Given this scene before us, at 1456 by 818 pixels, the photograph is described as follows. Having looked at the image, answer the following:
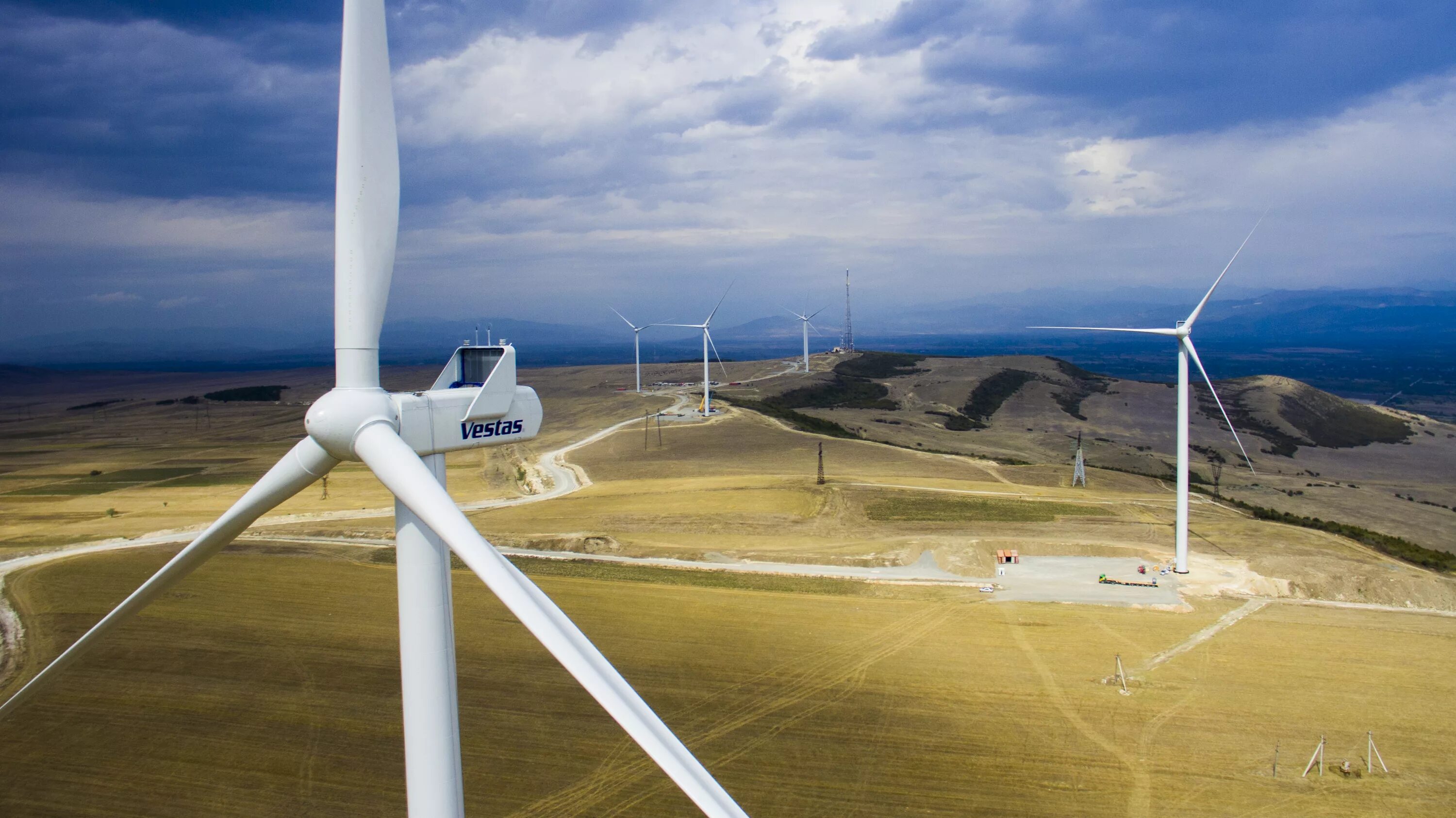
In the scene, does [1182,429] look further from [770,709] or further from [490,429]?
[490,429]

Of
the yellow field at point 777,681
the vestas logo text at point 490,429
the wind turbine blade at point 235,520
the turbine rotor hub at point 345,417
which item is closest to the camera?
the turbine rotor hub at point 345,417

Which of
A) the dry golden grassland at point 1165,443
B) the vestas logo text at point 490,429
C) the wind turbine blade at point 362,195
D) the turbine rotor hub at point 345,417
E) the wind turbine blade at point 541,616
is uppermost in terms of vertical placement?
the wind turbine blade at point 362,195

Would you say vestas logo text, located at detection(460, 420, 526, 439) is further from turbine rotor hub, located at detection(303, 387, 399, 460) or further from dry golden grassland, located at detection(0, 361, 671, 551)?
dry golden grassland, located at detection(0, 361, 671, 551)

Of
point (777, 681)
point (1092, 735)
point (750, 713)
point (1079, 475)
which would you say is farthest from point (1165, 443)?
point (750, 713)

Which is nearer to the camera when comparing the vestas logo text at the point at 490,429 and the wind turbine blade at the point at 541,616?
the wind turbine blade at the point at 541,616

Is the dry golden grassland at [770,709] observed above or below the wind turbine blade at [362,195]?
below

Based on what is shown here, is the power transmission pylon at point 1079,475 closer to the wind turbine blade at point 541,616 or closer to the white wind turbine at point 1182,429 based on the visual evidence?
the white wind turbine at point 1182,429

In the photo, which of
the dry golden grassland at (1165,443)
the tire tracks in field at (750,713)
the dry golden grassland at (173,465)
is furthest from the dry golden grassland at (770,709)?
the dry golden grassland at (1165,443)
